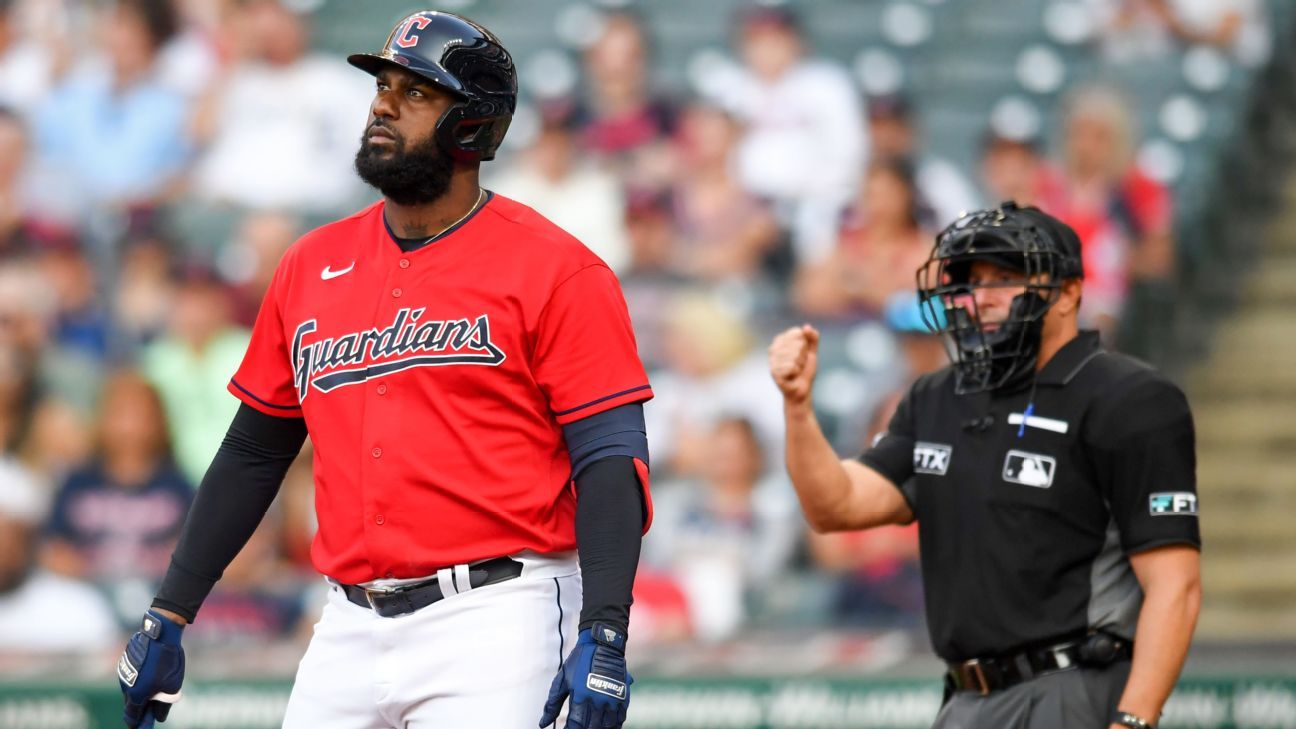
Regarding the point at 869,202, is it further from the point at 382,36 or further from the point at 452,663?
the point at 452,663

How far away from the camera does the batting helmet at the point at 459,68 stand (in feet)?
10.8

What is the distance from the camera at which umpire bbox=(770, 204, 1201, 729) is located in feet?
11.5

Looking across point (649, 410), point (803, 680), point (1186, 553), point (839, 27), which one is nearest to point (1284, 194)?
point (839, 27)

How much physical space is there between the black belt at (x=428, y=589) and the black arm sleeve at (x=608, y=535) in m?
0.15

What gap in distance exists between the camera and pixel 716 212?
8.12 m

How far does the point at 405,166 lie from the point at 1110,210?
530cm

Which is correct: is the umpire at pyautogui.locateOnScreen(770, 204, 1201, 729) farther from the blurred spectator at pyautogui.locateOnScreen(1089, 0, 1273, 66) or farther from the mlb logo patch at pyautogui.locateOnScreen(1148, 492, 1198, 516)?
the blurred spectator at pyautogui.locateOnScreen(1089, 0, 1273, 66)

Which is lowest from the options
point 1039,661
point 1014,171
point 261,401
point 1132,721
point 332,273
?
point 1132,721

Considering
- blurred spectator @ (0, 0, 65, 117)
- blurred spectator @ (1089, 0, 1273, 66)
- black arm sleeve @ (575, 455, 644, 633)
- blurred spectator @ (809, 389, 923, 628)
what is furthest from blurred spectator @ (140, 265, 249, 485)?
black arm sleeve @ (575, 455, 644, 633)

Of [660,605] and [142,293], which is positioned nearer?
[660,605]

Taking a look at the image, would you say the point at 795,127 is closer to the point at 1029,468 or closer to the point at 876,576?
the point at 876,576

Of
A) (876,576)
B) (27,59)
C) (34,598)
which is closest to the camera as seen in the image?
(876,576)

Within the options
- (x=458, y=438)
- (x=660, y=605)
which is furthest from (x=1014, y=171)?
(x=458, y=438)

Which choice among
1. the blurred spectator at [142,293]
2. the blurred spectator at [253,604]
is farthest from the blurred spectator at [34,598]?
the blurred spectator at [142,293]
